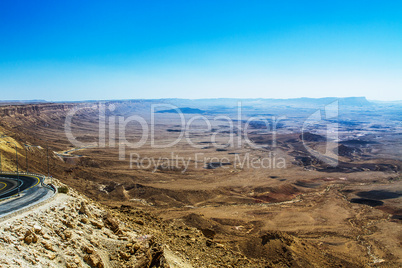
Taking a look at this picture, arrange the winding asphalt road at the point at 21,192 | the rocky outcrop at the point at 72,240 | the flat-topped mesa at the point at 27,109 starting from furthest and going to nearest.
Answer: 1. the flat-topped mesa at the point at 27,109
2. the winding asphalt road at the point at 21,192
3. the rocky outcrop at the point at 72,240

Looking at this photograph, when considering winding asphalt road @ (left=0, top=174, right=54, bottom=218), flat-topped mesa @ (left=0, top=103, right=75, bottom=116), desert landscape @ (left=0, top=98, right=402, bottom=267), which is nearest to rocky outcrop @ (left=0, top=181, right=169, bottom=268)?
winding asphalt road @ (left=0, top=174, right=54, bottom=218)

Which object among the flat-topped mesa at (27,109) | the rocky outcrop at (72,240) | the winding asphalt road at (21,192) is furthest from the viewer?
the flat-topped mesa at (27,109)

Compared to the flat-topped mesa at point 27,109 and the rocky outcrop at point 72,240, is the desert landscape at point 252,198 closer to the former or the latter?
the rocky outcrop at point 72,240

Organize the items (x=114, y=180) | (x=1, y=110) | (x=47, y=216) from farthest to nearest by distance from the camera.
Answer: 1. (x=1, y=110)
2. (x=114, y=180)
3. (x=47, y=216)

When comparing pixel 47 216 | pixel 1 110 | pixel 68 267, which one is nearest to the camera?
pixel 68 267

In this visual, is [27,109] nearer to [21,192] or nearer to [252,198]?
[252,198]

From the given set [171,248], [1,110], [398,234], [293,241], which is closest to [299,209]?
[398,234]

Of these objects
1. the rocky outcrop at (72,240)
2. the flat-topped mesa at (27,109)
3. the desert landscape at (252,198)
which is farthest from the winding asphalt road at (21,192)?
the flat-topped mesa at (27,109)

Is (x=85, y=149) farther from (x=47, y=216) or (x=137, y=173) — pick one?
(x=47, y=216)
